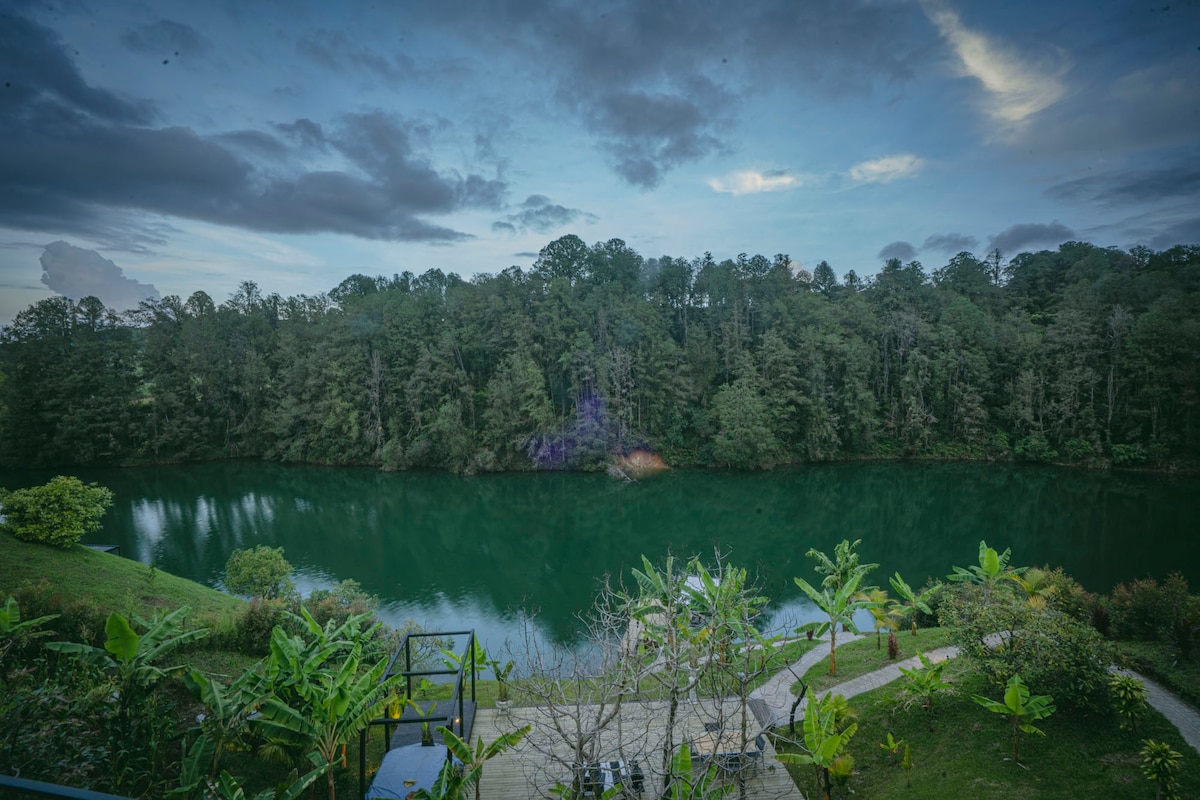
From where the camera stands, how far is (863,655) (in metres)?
13.7

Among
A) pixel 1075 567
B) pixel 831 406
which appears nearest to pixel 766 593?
pixel 1075 567

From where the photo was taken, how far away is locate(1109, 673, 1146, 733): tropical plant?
8.34 m

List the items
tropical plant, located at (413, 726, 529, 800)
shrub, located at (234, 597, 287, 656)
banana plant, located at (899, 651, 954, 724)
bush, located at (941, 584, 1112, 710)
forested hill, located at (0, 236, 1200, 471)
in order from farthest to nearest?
forested hill, located at (0, 236, 1200, 471) < shrub, located at (234, 597, 287, 656) < banana plant, located at (899, 651, 954, 724) < bush, located at (941, 584, 1112, 710) < tropical plant, located at (413, 726, 529, 800)

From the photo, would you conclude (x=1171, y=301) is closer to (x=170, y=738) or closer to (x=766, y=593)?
(x=766, y=593)

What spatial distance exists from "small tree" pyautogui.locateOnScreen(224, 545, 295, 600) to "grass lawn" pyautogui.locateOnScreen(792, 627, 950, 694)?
1417 centimetres

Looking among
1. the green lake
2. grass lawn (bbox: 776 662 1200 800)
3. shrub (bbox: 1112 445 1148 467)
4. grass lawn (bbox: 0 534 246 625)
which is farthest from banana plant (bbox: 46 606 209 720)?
shrub (bbox: 1112 445 1148 467)

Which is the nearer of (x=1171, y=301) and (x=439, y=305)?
(x=1171, y=301)

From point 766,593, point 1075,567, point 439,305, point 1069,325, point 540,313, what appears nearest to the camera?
point 766,593

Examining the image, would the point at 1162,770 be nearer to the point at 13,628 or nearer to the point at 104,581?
the point at 13,628

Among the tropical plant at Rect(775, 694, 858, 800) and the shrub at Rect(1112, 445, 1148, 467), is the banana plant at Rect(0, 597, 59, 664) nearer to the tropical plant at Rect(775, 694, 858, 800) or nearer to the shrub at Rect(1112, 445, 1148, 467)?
the tropical plant at Rect(775, 694, 858, 800)

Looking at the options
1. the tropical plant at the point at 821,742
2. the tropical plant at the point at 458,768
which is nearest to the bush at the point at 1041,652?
the tropical plant at the point at 821,742

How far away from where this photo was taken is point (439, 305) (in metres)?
45.5

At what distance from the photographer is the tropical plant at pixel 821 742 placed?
7.80 meters

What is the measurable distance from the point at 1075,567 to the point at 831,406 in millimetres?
22195
